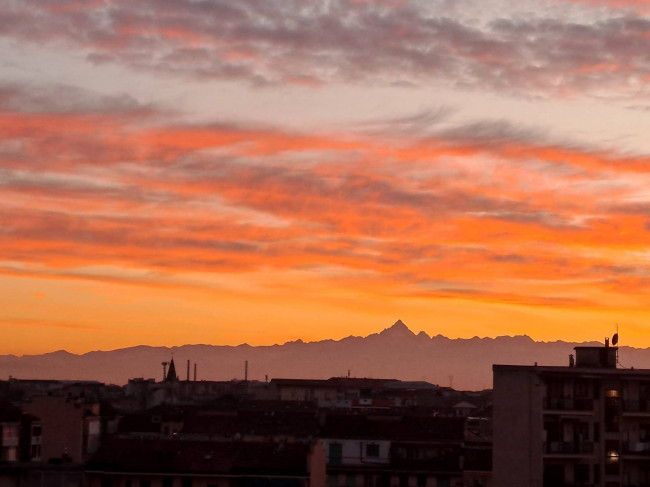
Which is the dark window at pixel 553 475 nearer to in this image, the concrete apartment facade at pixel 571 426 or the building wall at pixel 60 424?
the concrete apartment facade at pixel 571 426

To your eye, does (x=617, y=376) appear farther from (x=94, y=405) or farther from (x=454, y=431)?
(x=94, y=405)

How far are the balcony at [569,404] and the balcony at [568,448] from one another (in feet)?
7.32

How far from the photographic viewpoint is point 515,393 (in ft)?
280

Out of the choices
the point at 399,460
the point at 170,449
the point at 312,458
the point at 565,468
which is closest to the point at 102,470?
the point at 170,449

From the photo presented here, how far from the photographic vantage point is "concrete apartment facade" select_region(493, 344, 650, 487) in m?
84.3

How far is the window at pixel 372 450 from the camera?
112 meters

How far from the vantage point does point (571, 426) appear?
8500cm

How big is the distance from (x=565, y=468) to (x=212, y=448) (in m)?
29.7

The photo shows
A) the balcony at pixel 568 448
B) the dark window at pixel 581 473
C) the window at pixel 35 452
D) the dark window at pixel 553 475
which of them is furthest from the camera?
the window at pixel 35 452

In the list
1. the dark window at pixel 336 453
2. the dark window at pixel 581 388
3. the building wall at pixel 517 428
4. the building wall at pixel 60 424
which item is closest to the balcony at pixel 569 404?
the dark window at pixel 581 388

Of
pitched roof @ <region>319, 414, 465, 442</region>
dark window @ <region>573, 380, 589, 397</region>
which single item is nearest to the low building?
pitched roof @ <region>319, 414, 465, 442</region>

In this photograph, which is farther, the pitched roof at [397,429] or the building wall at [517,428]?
the pitched roof at [397,429]

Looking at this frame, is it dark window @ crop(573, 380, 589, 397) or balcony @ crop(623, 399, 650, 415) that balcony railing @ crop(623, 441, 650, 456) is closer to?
balcony @ crop(623, 399, 650, 415)

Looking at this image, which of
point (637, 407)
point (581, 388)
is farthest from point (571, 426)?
point (637, 407)
